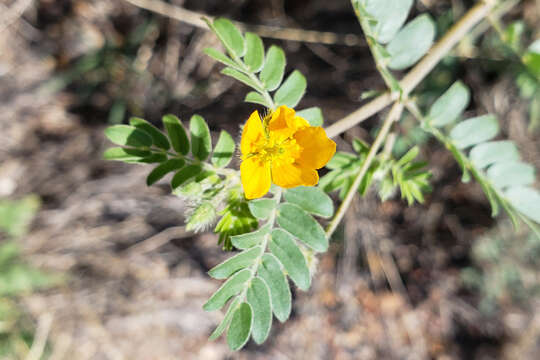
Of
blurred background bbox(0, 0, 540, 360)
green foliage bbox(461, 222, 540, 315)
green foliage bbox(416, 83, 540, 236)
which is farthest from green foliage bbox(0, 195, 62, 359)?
green foliage bbox(461, 222, 540, 315)

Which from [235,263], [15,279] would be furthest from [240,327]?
[15,279]

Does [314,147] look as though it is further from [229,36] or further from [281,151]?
[229,36]

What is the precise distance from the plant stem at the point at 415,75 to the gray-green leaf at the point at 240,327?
2.37 ft

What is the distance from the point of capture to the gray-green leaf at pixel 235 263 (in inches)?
53.6

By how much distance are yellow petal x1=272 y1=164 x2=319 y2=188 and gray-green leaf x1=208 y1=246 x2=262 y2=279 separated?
0.24 meters

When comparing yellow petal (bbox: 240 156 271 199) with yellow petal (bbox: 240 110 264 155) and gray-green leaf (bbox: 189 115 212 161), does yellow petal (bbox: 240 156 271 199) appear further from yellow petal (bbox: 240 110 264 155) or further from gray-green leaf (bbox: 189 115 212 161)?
gray-green leaf (bbox: 189 115 212 161)

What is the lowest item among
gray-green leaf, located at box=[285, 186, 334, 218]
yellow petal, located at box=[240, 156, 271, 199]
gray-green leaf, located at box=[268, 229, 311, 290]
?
gray-green leaf, located at box=[268, 229, 311, 290]

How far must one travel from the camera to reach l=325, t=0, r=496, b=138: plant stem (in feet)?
5.70

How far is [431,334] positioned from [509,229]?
122cm

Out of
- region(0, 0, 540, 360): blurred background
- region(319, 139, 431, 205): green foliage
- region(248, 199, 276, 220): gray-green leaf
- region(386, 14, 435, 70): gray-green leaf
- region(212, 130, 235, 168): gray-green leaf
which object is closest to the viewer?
region(248, 199, 276, 220): gray-green leaf

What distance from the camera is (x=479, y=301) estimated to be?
3.90m

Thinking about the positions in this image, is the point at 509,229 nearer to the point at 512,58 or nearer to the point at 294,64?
the point at 512,58

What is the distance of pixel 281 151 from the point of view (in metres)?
1.54

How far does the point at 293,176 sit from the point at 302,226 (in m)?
0.17
